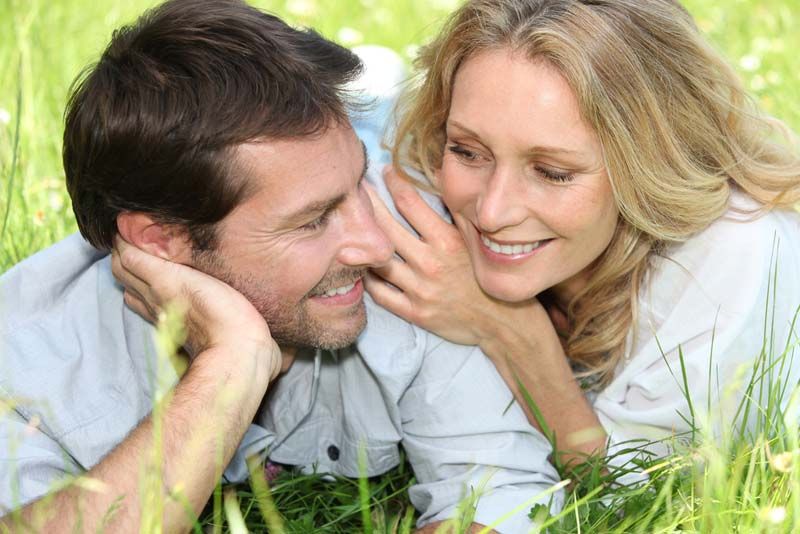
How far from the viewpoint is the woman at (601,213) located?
9.54 feet

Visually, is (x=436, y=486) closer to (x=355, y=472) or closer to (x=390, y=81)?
(x=355, y=472)

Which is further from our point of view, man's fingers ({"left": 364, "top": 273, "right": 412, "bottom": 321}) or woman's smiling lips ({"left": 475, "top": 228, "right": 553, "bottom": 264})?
man's fingers ({"left": 364, "top": 273, "right": 412, "bottom": 321})

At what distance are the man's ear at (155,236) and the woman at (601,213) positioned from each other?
600 mm

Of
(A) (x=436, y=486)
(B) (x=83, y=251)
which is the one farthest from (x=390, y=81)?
(A) (x=436, y=486)

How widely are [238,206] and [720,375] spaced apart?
4.72ft

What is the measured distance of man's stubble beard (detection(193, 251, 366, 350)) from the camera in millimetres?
3010

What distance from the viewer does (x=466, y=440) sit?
312cm

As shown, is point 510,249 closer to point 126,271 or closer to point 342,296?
point 342,296

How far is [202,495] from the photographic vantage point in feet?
8.28

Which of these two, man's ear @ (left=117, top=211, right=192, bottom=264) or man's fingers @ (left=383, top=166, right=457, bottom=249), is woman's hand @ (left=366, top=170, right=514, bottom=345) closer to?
man's fingers @ (left=383, top=166, right=457, bottom=249)

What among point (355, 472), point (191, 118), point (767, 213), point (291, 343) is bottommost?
point (355, 472)

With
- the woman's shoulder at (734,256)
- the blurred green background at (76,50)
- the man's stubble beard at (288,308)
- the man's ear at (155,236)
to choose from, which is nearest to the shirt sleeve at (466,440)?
the man's stubble beard at (288,308)

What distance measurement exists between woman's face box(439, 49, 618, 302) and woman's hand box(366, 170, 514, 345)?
0.32 ft

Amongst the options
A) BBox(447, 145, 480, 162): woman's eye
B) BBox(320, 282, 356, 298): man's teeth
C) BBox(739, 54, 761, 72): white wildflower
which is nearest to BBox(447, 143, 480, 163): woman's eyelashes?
BBox(447, 145, 480, 162): woman's eye
